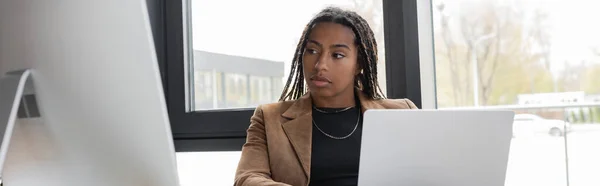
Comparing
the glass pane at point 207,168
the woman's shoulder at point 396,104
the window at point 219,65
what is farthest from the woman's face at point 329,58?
the glass pane at point 207,168

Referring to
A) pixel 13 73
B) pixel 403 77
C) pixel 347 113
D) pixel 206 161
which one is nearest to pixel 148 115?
pixel 13 73

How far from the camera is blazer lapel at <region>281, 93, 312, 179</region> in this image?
4.48 ft

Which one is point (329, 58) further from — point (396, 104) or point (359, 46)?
point (396, 104)

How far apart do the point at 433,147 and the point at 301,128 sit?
0.43 metres

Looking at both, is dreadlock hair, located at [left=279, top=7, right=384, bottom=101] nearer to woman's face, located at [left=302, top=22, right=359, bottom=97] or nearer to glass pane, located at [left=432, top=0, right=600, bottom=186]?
woman's face, located at [left=302, top=22, right=359, bottom=97]

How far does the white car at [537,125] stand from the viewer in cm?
158

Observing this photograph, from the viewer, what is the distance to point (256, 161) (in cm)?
137

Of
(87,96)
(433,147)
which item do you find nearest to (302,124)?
(433,147)

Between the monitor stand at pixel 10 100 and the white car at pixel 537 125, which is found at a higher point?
the monitor stand at pixel 10 100

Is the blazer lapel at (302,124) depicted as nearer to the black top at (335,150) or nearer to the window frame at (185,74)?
the black top at (335,150)

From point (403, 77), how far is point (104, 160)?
43.8 inches

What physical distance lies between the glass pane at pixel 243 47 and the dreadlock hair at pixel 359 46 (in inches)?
14.4

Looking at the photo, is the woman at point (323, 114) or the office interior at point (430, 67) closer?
the woman at point (323, 114)

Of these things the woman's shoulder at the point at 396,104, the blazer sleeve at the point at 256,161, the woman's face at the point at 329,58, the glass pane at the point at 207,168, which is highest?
the woman's face at the point at 329,58
